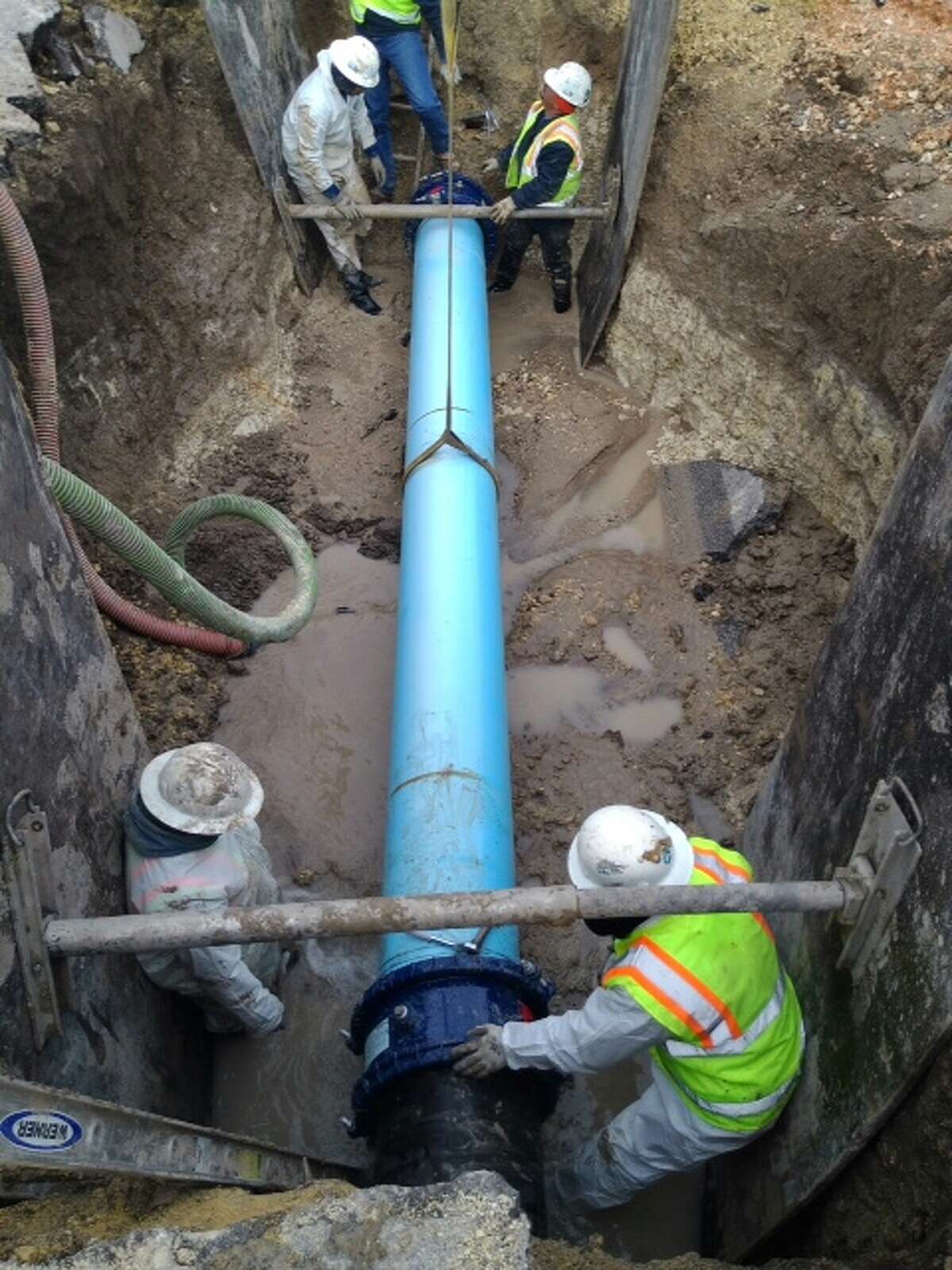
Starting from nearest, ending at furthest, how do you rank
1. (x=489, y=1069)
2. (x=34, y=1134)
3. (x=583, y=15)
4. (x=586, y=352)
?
(x=34, y=1134)
(x=489, y=1069)
(x=586, y=352)
(x=583, y=15)

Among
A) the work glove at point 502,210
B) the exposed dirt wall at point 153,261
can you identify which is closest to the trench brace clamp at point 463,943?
the exposed dirt wall at point 153,261

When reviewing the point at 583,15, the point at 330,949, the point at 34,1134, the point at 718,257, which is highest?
the point at 583,15

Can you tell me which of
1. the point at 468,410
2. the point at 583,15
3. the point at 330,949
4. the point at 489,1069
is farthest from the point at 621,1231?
the point at 583,15

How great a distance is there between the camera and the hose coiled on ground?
11.2 feet

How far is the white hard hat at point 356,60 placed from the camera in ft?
19.0

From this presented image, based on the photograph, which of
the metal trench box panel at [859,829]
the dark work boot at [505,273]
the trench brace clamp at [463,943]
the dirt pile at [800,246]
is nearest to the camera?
the metal trench box panel at [859,829]

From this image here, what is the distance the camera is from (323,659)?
5.09 m

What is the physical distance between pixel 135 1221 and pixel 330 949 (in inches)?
86.8

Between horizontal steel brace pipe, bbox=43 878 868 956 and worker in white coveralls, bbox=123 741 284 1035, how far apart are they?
320 millimetres

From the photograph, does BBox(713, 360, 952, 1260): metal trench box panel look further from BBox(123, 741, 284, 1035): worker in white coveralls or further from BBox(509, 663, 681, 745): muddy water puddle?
BBox(123, 741, 284, 1035): worker in white coveralls

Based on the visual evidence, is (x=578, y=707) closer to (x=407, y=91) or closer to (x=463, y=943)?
(x=463, y=943)

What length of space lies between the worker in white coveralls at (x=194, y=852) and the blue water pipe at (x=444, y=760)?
504 mm

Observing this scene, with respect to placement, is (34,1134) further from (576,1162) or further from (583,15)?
(583,15)

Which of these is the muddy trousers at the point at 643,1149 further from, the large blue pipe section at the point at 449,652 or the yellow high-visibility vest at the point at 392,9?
the yellow high-visibility vest at the point at 392,9
